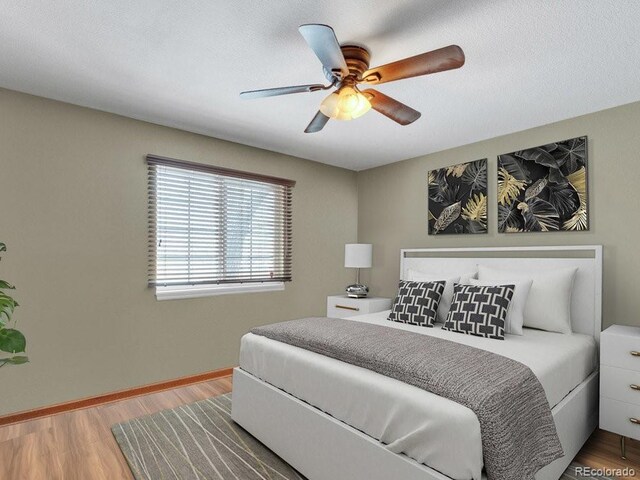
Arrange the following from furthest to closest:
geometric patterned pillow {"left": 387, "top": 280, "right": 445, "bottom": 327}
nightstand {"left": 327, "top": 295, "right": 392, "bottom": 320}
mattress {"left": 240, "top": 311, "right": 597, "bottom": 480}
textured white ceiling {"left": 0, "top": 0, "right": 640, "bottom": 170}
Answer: nightstand {"left": 327, "top": 295, "right": 392, "bottom": 320} < geometric patterned pillow {"left": 387, "top": 280, "right": 445, "bottom": 327} < textured white ceiling {"left": 0, "top": 0, "right": 640, "bottom": 170} < mattress {"left": 240, "top": 311, "right": 597, "bottom": 480}

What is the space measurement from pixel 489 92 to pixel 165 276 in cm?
304

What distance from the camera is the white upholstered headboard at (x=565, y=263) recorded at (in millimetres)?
2814

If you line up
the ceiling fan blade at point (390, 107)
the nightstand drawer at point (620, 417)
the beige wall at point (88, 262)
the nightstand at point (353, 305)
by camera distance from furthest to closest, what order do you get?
1. the nightstand at point (353, 305)
2. the beige wall at point (88, 262)
3. the nightstand drawer at point (620, 417)
4. the ceiling fan blade at point (390, 107)

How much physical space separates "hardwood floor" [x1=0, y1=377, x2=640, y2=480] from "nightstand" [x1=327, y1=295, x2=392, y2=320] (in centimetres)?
198

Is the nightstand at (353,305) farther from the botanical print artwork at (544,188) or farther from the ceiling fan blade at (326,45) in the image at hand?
the ceiling fan blade at (326,45)

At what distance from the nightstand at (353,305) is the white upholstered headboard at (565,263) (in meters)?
0.69

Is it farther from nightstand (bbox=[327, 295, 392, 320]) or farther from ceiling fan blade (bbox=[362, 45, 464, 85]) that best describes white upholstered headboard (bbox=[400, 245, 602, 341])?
ceiling fan blade (bbox=[362, 45, 464, 85])

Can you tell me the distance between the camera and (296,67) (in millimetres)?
2283

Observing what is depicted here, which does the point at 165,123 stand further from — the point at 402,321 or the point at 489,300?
the point at 489,300

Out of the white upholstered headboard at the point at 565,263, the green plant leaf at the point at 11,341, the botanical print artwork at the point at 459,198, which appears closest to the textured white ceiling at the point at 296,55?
the botanical print artwork at the point at 459,198

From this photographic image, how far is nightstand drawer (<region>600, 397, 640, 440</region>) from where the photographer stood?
225 centimetres

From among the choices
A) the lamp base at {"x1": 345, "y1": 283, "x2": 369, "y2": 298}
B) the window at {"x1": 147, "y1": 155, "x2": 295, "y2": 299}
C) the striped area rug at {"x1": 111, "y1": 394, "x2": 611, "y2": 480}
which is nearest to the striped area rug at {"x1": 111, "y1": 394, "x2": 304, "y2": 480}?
the striped area rug at {"x1": 111, "y1": 394, "x2": 611, "y2": 480}

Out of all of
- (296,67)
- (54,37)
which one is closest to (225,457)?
(296,67)

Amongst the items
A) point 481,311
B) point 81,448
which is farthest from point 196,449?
point 481,311
